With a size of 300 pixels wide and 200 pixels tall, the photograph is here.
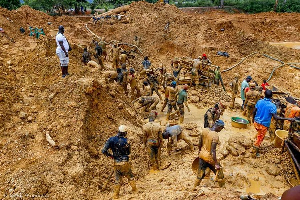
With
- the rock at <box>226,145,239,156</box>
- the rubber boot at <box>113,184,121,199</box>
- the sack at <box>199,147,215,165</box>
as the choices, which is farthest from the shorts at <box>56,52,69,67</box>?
the rock at <box>226,145,239,156</box>

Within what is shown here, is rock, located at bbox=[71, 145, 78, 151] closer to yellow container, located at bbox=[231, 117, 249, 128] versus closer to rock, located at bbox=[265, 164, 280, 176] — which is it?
rock, located at bbox=[265, 164, 280, 176]

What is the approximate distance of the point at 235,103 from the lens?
12.2 metres

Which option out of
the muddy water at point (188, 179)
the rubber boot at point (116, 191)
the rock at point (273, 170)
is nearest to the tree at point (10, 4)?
the muddy water at point (188, 179)

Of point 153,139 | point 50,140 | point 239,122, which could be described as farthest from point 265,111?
point 50,140

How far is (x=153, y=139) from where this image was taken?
7.23 meters

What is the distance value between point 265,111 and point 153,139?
10.3 feet

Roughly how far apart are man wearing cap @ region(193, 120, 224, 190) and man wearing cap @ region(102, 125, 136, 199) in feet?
5.27

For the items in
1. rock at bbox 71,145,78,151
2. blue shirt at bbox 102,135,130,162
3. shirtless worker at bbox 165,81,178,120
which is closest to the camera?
blue shirt at bbox 102,135,130,162

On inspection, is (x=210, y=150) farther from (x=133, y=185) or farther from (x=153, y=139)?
(x=133, y=185)

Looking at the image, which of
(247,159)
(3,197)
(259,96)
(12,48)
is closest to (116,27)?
(12,48)

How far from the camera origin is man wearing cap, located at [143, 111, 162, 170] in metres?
7.19

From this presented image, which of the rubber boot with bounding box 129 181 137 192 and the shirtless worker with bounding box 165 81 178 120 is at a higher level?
the shirtless worker with bounding box 165 81 178 120

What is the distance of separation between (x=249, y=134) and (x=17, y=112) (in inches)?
312

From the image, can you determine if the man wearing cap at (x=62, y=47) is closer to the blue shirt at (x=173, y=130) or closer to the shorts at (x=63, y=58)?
the shorts at (x=63, y=58)
